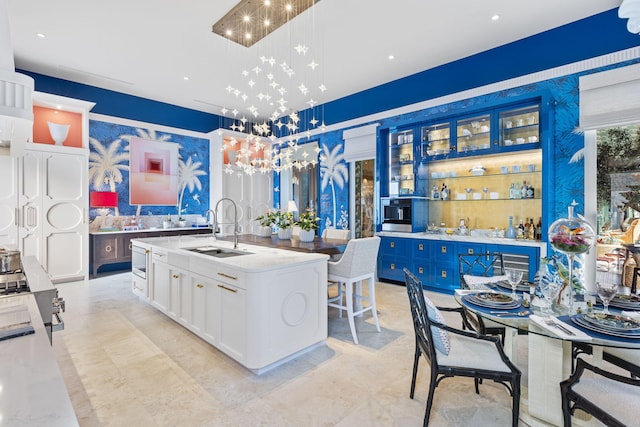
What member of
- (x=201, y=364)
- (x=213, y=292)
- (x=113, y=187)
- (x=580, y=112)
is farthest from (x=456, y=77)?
(x=113, y=187)

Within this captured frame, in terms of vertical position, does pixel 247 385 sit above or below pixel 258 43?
below

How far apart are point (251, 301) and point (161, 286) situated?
1.78m

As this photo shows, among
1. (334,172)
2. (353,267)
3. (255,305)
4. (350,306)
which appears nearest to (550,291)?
(353,267)

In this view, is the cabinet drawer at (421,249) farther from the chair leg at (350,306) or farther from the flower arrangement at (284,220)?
the chair leg at (350,306)

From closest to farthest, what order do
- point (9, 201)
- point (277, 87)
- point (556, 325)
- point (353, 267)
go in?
1. point (556, 325)
2. point (353, 267)
3. point (9, 201)
4. point (277, 87)

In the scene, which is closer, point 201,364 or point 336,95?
point 201,364

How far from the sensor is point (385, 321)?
11.7 feet

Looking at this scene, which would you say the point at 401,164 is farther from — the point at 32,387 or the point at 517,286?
the point at 32,387

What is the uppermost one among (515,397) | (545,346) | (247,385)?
(545,346)

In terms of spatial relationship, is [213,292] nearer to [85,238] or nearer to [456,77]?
[85,238]

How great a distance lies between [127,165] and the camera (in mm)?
6199

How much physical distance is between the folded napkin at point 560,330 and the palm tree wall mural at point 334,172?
4.87 meters

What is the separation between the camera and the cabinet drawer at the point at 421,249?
479 centimetres

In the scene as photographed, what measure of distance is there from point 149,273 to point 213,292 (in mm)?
1585
